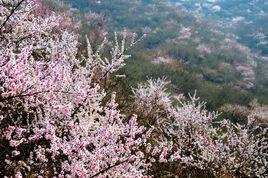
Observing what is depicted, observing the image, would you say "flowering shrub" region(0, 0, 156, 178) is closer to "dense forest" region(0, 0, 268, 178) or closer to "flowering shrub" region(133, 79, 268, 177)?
"dense forest" region(0, 0, 268, 178)

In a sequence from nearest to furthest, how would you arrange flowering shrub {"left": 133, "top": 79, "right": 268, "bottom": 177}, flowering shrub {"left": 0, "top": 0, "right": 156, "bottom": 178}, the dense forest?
flowering shrub {"left": 0, "top": 0, "right": 156, "bottom": 178} < the dense forest < flowering shrub {"left": 133, "top": 79, "right": 268, "bottom": 177}

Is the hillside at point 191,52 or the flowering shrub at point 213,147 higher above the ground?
the flowering shrub at point 213,147

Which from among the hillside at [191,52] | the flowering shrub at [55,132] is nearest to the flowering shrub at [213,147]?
the flowering shrub at [55,132]

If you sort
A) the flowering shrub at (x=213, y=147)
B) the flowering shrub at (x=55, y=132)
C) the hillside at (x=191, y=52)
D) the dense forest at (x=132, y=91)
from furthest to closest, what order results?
the hillside at (x=191, y=52)
the flowering shrub at (x=213, y=147)
the dense forest at (x=132, y=91)
the flowering shrub at (x=55, y=132)

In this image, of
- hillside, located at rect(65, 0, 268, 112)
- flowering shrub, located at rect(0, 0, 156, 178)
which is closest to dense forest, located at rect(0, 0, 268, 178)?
flowering shrub, located at rect(0, 0, 156, 178)

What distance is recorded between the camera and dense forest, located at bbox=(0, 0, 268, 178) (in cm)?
615

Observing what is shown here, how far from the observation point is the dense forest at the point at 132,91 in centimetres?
615

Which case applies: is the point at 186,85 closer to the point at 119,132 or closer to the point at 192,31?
the point at 119,132

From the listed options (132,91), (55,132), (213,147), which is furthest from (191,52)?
(55,132)

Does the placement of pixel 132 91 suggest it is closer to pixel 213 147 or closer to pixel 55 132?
pixel 213 147

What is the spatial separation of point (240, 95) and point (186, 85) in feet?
22.5

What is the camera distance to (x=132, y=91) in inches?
805

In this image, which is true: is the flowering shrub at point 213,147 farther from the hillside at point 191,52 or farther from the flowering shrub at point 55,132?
the hillside at point 191,52

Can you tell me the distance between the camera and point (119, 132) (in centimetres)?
643
